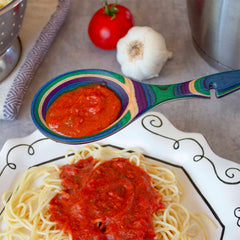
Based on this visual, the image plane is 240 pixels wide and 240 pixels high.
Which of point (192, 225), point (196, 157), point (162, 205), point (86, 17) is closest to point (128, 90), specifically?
point (196, 157)

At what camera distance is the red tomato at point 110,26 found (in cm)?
333

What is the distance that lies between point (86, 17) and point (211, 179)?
89.2 inches

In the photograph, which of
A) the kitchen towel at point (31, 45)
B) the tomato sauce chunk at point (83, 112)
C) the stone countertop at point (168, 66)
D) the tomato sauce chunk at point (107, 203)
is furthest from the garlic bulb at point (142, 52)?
the tomato sauce chunk at point (107, 203)

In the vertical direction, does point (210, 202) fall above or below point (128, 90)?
below

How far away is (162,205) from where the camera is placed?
234cm

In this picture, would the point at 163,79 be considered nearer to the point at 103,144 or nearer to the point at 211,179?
the point at 103,144

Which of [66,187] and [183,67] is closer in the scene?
[66,187]

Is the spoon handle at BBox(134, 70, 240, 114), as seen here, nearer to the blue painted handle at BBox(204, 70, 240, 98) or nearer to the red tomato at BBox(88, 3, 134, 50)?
the blue painted handle at BBox(204, 70, 240, 98)

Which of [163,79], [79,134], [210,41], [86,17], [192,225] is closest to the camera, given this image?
[192,225]

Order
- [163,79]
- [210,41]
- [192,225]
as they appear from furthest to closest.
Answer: [163,79], [210,41], [192,225]

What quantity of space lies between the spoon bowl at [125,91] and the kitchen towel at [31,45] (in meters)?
0.51

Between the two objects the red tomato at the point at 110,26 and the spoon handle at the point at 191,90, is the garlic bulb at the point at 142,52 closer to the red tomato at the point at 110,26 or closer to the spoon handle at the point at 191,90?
the red tomato at the point at 110,26

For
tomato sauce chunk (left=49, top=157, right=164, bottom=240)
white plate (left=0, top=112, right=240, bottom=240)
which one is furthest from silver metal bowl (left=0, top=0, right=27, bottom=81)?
tomato sauce chunk (left=49, top=157, right=164, bottom=240)

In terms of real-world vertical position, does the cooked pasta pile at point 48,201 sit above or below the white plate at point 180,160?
below
